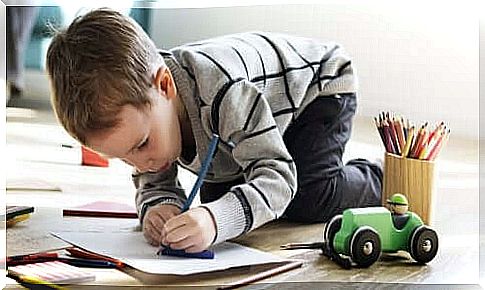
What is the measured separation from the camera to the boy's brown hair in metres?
0.86

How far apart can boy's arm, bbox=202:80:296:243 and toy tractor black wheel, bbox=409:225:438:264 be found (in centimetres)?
12

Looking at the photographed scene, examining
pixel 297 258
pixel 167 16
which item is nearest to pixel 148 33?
pixel 167 16

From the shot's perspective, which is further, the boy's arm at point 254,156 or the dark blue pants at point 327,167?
the dark blue pants at point 327,167

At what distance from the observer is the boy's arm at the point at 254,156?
899 mm

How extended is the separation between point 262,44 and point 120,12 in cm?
15

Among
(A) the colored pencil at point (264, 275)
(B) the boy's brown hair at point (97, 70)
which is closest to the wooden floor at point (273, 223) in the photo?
(A) the colored pencil at point (264, 275)

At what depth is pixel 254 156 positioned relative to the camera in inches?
36.4

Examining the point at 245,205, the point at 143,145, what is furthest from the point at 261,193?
the point at 143,145

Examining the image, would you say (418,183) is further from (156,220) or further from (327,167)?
(156,220)

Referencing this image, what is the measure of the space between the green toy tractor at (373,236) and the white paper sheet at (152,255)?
6 cm

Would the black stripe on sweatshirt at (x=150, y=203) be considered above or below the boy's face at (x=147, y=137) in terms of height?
below

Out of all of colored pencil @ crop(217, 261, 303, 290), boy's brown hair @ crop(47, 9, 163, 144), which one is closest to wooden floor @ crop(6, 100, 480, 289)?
colored pencil @ crop(217, 261, 303, 290)

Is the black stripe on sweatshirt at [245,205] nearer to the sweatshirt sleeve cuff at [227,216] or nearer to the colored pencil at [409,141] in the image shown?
the sweatshirt sleeve cuff at [227,216]

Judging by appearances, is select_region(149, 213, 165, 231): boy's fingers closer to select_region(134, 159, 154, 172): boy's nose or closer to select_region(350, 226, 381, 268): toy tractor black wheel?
select_region(134, 159, 154, 172): boy's nose
